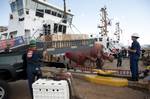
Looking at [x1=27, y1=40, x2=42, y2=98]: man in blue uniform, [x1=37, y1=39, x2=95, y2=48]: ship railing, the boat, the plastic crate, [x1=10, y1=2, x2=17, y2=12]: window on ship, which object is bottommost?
the plastic crate

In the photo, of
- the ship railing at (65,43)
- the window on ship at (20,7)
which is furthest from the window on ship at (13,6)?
the ship railing at (65,43)

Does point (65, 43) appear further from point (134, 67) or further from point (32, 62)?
point (32, 62)

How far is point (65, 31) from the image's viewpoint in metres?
25.1

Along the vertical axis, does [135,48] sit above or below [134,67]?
above

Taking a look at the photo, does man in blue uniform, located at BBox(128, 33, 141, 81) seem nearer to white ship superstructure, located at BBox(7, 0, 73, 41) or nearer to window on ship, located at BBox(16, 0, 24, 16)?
white ship superstructure, located at BBox(7, 0, 73, 41)

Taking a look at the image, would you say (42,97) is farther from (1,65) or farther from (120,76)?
(120,76)

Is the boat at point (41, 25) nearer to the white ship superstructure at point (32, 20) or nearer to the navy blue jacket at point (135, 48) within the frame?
the white ship superstructure at point (32, 20)

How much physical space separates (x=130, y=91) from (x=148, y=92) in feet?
1.86

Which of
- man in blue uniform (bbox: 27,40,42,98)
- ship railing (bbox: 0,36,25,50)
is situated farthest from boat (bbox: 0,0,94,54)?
man in blue uniform (bbox: 27,40,42,98)

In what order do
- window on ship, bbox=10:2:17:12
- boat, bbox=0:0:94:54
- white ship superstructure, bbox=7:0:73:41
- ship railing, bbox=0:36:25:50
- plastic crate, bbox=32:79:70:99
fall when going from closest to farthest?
plastic crate, bbox=32:79:70:99
ship railing, bbox=0:36:25:50
boat, bbox=0:0:94:54
white ship superstructure, bbox=7:0:73:41
window on ship, bbox=10:2:17:12

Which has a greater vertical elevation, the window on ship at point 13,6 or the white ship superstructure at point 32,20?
the window on ship at point 13,6

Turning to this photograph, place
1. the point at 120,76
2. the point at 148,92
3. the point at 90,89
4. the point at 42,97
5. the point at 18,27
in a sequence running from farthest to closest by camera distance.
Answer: the point at 18,27
the point at 120,76
the point at 90,89
the point at 148,92
the point at 42,97

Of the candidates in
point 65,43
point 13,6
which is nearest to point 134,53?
point 65,43

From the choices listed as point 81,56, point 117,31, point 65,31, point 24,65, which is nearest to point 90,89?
point 24,65
